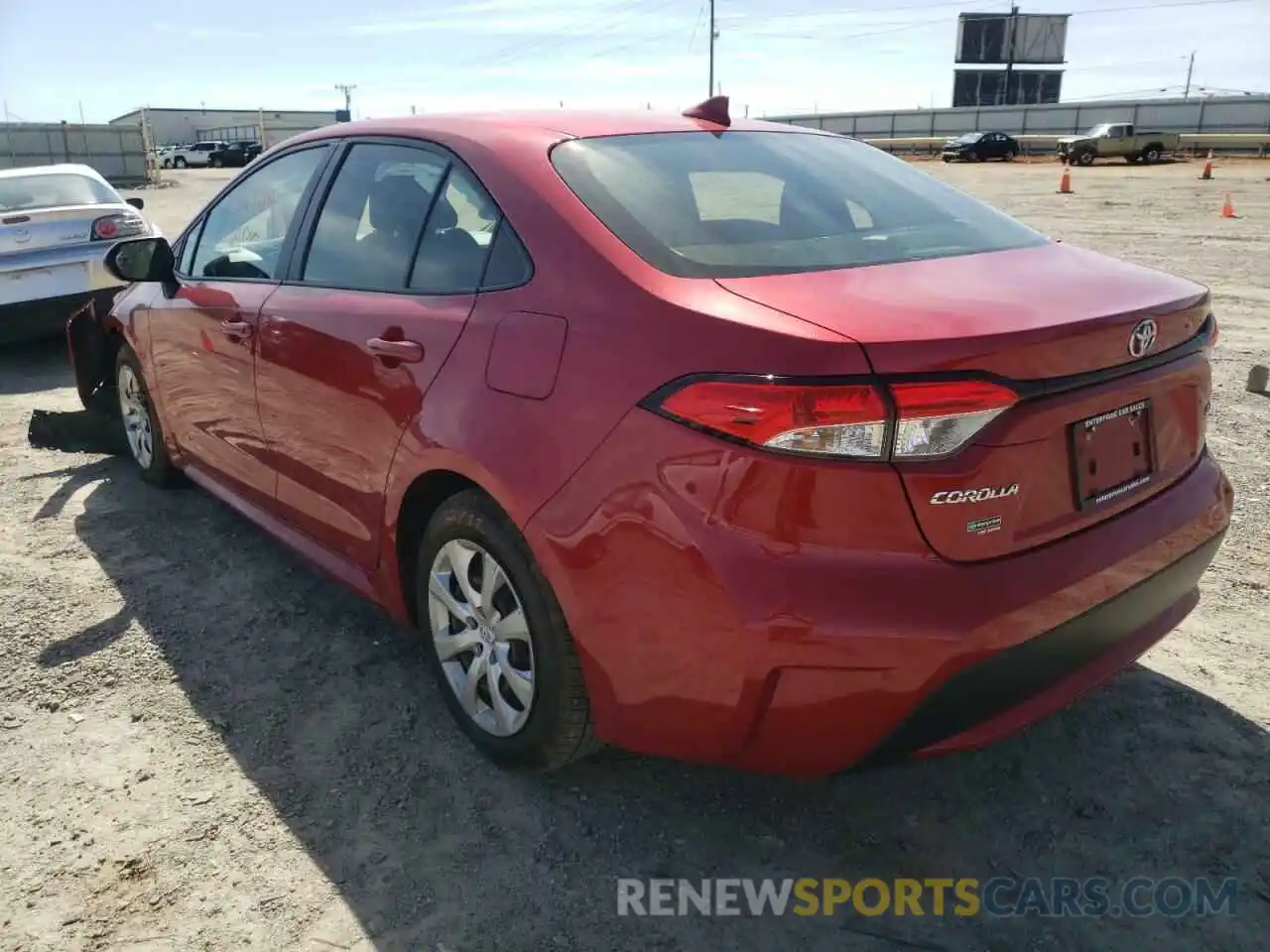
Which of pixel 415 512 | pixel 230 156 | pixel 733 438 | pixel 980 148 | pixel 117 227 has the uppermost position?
pixel 230 156

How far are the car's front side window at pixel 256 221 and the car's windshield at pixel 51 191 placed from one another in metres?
5.00

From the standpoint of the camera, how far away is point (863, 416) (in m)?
1.87

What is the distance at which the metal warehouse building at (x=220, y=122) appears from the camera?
74.4 metres

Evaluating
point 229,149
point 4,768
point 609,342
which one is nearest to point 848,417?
point 609,342

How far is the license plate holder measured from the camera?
2.10 metres

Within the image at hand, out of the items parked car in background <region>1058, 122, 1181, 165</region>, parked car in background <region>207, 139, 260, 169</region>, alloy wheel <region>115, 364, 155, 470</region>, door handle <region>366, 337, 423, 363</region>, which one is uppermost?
parked car in background <region>207, 139, 260, 169</region>

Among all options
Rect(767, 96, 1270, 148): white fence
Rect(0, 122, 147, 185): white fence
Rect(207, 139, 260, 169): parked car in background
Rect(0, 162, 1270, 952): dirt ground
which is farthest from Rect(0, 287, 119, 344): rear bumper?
Rect(207, 139, 260, 169): parked car in background

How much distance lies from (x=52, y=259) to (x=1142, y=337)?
25.2 ft

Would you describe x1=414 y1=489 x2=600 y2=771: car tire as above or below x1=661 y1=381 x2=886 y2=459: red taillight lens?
below

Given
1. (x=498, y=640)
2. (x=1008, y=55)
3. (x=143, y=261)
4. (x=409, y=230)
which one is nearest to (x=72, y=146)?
(x=143, y=261)

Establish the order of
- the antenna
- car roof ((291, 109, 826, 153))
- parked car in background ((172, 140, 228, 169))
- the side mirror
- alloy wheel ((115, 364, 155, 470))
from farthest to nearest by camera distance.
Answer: parked car in background ((172, 140, 228, 169)), alloy wheel ((115, 364, 155, 470)), the side mirror, the antenna, car roof ((291, 109, 826, 153))

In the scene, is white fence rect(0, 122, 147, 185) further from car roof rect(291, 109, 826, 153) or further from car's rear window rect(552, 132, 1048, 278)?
car's rear window rect(552, 132, 1048, 278)

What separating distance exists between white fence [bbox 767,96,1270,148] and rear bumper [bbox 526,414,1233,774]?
4312 centimetres

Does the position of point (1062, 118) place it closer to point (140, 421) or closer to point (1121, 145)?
point (1121, 145)
